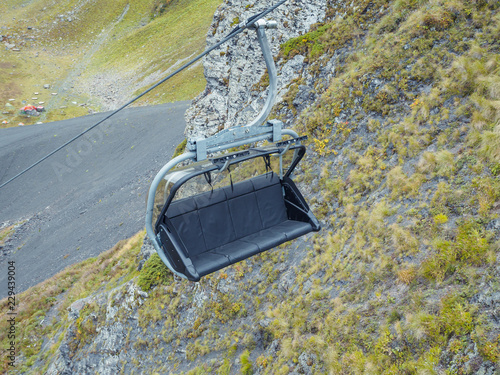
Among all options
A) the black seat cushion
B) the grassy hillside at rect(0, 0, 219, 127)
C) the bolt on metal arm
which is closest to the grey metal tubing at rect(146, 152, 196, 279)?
the bolt on metal arm

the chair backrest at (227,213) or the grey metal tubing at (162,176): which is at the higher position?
the grey metal tubing at (162,176)

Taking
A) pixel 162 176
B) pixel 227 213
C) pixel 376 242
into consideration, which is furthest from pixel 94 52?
pixel 376 242

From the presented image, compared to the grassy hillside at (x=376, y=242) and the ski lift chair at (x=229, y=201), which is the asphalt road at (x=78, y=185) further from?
the ski lift chair at (x=229, y=201)

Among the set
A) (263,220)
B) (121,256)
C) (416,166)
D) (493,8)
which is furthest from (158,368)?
(493,8)

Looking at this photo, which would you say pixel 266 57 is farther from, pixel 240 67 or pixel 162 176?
pixel 240 67
